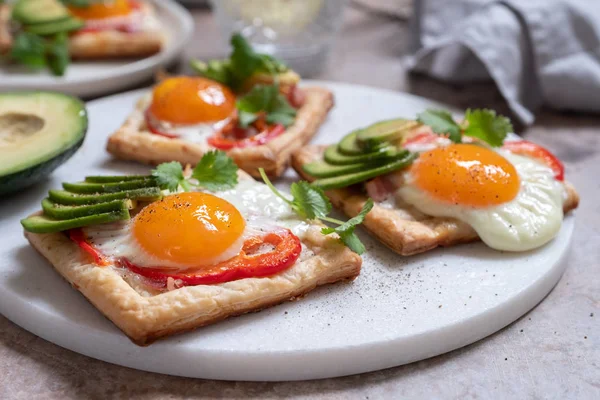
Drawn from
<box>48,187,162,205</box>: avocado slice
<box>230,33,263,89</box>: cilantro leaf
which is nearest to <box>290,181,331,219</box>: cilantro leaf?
<box>48,187,162,205</box>: avocado slice

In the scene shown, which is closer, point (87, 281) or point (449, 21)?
point (87, 281)

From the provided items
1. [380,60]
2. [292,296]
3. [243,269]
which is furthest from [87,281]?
[380,60]

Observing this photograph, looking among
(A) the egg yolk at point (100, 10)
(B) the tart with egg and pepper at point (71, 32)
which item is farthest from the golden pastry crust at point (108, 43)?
(A) the egg yolk at point (100, 10)

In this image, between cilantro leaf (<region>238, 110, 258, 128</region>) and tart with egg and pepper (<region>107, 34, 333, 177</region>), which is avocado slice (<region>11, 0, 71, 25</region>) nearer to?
tart with egg and pepper (<region>107, 34, 333, 177</region>)

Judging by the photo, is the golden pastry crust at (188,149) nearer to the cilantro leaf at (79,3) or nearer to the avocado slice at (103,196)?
the avocado slice at (103,196)

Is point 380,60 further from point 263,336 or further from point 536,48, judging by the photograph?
point 263,336
